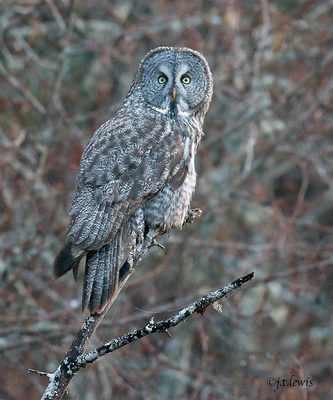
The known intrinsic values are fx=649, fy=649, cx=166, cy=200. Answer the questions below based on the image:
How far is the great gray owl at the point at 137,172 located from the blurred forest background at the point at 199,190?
173cm

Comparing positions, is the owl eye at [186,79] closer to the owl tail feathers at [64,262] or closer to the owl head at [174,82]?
the owl head at [174,82]

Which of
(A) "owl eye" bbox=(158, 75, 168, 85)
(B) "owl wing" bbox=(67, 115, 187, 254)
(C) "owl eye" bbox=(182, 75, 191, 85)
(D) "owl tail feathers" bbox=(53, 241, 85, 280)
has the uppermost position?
(C) "owl eye" bbox=(182, 75, 191, 85)

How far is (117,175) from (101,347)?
1.29 meters

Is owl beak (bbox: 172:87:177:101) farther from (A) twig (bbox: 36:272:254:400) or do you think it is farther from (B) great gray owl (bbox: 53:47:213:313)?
(A) twig (bbox: 36:272:254:400)

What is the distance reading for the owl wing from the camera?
3354 mm

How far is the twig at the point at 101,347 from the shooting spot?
2.38 metres

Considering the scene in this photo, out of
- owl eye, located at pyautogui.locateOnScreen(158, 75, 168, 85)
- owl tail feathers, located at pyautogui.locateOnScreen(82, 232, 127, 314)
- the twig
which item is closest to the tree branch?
the twig

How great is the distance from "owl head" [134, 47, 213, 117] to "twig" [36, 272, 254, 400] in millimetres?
1794

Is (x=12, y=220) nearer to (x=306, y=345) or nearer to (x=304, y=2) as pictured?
(x=306, y=345)

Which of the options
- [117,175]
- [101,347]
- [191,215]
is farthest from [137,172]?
[101,347]

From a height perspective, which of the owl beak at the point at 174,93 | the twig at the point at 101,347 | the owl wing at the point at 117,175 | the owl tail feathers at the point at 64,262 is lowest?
the twig at the point at 101,347

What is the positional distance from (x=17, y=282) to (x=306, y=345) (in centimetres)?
385

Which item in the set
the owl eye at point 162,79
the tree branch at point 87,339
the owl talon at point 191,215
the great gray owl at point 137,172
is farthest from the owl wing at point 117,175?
the tree branch at point 87,339

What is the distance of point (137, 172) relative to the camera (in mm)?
3645
